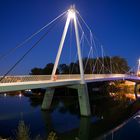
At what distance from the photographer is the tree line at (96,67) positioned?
247ft

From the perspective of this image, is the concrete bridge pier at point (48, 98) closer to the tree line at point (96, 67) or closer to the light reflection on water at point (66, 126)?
the light reflection on water at point (66, 126)

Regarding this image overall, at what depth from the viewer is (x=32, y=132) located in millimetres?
25234

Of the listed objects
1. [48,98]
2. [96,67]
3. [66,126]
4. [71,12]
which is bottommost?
[66,126]

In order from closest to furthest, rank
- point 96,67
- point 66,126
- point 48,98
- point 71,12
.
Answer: point 66,126, point 71,12, point 48,98, point 96,67

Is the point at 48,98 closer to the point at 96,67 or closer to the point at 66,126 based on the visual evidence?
the point at 66,126

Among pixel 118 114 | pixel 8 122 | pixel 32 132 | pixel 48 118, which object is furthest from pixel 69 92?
pixel 32 132

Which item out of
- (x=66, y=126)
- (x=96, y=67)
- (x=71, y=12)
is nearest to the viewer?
(x=66, y=126)

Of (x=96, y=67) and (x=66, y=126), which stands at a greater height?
(x=96, y=67)

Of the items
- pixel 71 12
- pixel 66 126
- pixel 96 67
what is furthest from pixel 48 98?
pixel 96 67

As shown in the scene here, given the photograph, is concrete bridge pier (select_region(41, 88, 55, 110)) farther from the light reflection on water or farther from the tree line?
the tree line

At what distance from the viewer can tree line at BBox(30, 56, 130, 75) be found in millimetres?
75250

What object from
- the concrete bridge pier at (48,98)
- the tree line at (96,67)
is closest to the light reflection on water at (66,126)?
the concrete bridge pier at (48,98)

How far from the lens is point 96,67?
7625 centimetres

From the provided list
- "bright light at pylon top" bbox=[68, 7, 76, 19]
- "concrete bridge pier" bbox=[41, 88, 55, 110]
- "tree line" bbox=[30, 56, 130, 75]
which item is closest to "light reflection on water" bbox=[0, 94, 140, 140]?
"concrete bridge pier" bbox=[41, 88, 55, 110]
